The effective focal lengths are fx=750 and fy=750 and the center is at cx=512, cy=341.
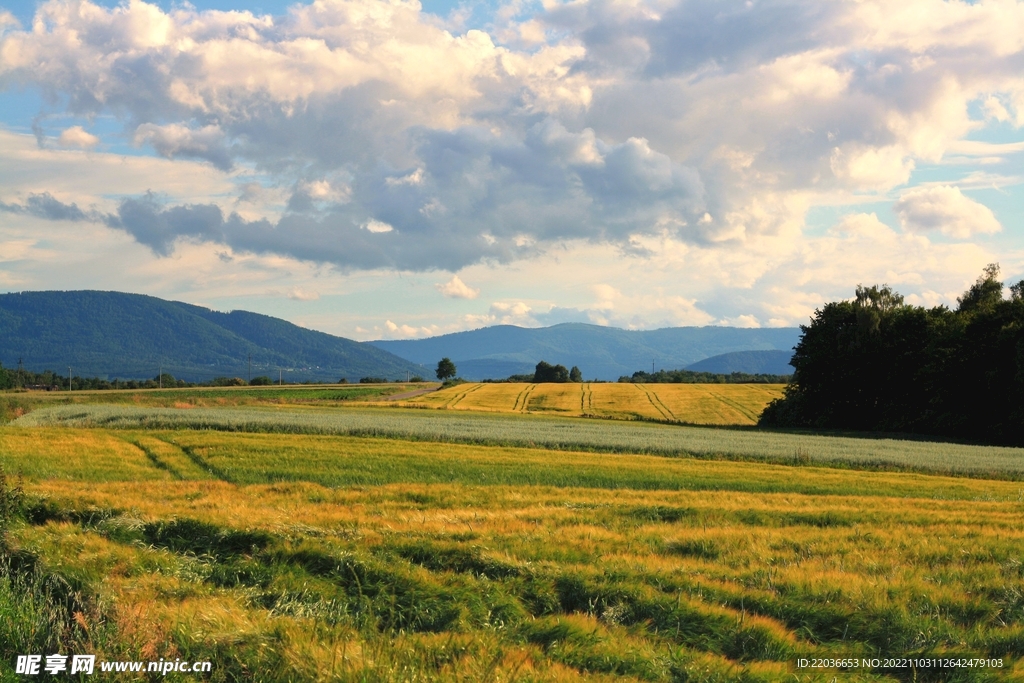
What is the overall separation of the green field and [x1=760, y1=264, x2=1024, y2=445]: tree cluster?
4692cm

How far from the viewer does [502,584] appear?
30.1ft

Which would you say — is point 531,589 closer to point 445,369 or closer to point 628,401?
point 628,401

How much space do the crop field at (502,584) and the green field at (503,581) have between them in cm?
4

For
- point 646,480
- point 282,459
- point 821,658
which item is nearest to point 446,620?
point 821,658

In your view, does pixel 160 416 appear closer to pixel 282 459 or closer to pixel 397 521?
pixel 282 459

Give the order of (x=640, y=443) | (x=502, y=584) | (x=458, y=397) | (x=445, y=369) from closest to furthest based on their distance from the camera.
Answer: (x=502, y=584) < (x=640, y=443) < (x=458, y=397) < (x=445, y=369)

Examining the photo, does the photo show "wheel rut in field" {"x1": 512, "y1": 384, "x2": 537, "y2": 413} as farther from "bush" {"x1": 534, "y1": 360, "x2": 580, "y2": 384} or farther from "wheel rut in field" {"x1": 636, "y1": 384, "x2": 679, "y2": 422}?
"bush" {"x1": 534, "y1": 360, "x2": 580, "y2": 384}

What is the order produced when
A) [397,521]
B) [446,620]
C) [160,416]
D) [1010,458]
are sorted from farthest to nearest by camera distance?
[160,416]
[1010,458]
[397,521]
[446,620]

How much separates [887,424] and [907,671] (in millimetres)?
67908

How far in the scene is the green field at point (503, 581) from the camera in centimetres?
713

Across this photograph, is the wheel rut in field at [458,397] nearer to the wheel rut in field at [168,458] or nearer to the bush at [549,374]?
the bush at [549,374]

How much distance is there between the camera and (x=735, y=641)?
773cm

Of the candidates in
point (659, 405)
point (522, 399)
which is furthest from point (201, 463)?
point (522, 399)

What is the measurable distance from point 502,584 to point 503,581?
16 centimetres
